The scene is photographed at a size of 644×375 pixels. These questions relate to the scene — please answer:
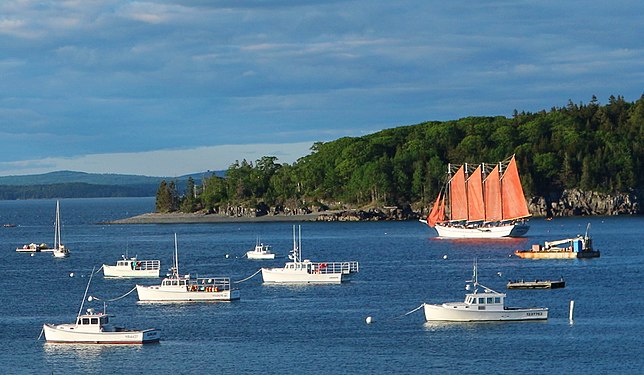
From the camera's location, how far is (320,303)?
87.8 metres

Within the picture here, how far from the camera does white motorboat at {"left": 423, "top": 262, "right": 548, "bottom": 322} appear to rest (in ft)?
244

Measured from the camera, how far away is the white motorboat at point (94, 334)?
68.9 m

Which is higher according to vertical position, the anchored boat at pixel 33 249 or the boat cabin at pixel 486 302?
the anchored boat at pixel 33 249

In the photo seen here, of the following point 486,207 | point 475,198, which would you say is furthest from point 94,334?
point 475,198

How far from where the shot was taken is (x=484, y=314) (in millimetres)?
74250

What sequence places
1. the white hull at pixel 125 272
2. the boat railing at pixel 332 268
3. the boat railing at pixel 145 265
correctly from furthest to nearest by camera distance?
the boat railing at pixel 145 265 < the white hull at pixel 125 272 < the boat railing at pixel 332 268

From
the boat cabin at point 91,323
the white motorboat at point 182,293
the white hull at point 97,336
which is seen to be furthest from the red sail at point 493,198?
the boat cabin at point 91,323

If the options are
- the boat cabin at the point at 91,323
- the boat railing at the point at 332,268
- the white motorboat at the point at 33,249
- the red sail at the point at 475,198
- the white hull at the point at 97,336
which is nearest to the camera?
the white hull at the point at 97,336

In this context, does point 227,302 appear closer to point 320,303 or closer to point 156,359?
point 320,303

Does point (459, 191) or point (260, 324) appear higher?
point (459, 191)

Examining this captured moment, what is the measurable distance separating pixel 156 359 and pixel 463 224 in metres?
126

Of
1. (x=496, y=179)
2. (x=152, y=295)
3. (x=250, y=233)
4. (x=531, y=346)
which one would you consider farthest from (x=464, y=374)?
(x=250, y=233)

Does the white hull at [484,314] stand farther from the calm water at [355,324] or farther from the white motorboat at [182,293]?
the white motorboat at [182,293]

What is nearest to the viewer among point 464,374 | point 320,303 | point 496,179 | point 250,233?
point 464,374
